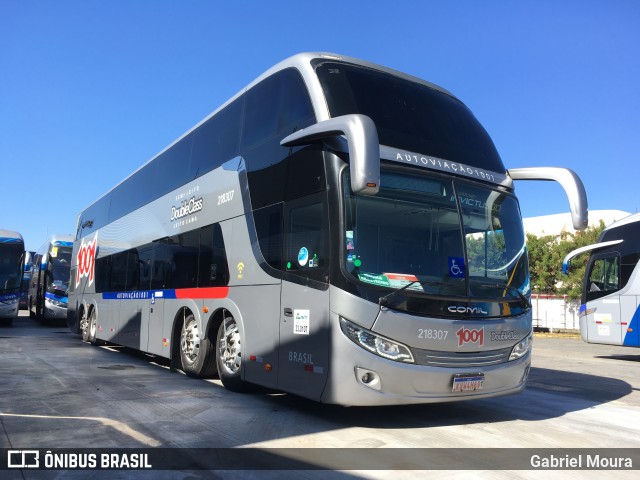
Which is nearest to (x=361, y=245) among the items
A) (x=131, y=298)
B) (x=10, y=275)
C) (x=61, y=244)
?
(x=131, y=298)

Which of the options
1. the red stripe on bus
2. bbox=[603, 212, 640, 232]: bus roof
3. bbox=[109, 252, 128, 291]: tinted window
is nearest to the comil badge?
bbox=[109, 252, 128, 291]: tinted window

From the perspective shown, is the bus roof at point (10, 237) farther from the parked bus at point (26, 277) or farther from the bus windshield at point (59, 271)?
the bus windshield at point (59, 271)

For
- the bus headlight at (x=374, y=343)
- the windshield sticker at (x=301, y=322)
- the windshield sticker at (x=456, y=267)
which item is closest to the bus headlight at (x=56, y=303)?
the windshield sticker at (x=301, y=322)

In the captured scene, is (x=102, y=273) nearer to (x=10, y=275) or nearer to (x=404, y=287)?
(x=10, y=275)

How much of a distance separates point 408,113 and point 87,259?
13.6 metres

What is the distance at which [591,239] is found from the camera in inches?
1292

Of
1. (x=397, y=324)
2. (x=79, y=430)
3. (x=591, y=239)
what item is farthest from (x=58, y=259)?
(x=591, y=239)

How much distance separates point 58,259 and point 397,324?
78.4 ft

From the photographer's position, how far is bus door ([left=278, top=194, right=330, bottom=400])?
6.02 metres

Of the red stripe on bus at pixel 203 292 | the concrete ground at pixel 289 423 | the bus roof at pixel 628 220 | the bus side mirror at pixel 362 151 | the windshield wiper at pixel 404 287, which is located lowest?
the concrete ground at pixel 289 423

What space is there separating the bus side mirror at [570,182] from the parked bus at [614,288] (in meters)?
9.69

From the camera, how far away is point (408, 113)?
7.00m

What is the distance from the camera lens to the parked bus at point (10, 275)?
22.8 m

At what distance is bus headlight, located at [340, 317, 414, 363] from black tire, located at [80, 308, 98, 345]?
1208 cm
